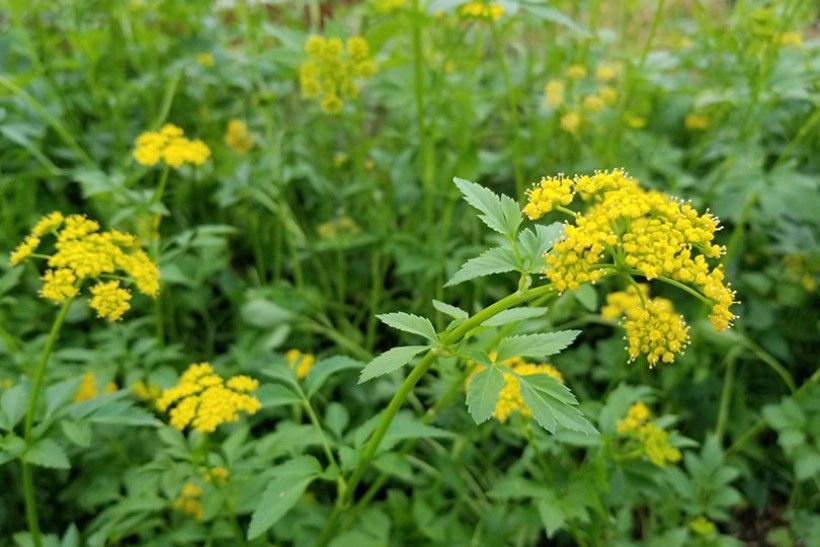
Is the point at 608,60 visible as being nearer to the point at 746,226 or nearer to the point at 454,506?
the point at 746,226

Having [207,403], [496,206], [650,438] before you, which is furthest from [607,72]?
[207,403]

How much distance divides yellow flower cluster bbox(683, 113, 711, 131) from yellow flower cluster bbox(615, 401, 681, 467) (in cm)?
154

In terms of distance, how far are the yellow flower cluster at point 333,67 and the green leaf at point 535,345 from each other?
1268mm

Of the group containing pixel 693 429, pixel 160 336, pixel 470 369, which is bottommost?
pixel 693 429

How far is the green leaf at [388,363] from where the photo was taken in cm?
116

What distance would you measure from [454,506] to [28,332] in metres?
1.45

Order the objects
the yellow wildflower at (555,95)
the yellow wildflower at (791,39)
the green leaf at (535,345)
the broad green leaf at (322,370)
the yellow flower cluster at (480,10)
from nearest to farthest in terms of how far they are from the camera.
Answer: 1. the green leaf at (535,345)
2. the broad green leaf at (322,370)
3. the yellow flower cluster at (480,10)
4. the yellow wildflower at (791,39)
5. the yellow wildflower at (555,95)

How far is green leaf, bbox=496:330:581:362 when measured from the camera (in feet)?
4.02

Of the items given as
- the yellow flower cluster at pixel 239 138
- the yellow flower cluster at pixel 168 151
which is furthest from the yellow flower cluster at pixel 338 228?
the yellow flower cluster at pixel 168 151

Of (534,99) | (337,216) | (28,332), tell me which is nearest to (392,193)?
(337,216)

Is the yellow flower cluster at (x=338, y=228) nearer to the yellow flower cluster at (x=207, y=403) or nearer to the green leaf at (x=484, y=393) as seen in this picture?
the yellow flower cluster at (x=207, y=403)

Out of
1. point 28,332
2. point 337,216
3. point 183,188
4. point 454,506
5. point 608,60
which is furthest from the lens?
point 608,60

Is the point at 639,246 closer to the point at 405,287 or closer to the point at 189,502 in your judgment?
the point at 189,502

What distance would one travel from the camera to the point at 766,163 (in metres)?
2.95
